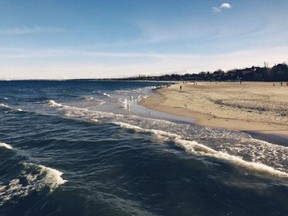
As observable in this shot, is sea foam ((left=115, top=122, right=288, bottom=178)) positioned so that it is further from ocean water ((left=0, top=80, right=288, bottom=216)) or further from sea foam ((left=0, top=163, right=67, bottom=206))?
sea foam ((left=0, top=163, right=67, bottom=206))

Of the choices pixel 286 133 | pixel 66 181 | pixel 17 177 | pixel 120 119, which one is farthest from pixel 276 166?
pixel 120 119

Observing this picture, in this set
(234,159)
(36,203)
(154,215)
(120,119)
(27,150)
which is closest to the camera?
(154,215)

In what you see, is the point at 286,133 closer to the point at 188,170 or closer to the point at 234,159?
the point at 234,159

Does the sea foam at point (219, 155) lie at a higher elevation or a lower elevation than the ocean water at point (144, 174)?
higher

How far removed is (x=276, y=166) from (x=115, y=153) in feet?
28.6

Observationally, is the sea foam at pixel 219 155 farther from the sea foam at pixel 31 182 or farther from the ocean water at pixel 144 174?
the sea foam at pixel 31 182

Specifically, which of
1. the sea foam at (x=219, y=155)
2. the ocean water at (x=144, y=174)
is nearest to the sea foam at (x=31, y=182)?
the ocean water at (x=144, y=174)

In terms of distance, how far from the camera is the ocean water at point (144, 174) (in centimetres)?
1105

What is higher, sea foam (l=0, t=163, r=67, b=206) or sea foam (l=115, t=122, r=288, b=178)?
sea foam (l=115, t=122, r=288, b=178)

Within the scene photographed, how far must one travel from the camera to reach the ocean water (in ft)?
36.3

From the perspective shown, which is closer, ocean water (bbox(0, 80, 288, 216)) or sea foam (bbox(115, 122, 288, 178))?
ocean water (bbox(0, 80, 288, 216))

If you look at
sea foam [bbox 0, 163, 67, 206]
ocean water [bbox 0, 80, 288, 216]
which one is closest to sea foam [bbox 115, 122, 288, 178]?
ocean water [bbox 0, 80, 288, 216]

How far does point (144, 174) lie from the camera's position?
46.8ft

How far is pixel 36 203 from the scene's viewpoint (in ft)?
37.8
